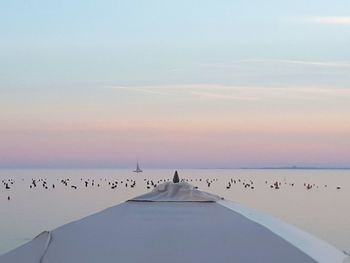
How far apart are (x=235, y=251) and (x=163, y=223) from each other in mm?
644

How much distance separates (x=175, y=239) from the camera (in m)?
5.12

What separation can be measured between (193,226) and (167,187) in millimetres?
690

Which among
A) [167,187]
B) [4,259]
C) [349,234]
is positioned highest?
[167,187]

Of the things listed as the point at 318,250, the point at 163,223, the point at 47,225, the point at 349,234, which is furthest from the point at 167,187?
the point at 47,225

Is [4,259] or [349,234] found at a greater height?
[4,259]

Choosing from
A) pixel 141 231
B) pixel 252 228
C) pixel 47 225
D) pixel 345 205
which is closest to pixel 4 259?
pixel 141 231

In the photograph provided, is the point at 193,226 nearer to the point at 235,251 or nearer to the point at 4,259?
the point at 235,251

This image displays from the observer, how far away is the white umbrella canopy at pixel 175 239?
498 centimetres

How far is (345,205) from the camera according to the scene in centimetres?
5488

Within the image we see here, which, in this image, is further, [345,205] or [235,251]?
[345,205]

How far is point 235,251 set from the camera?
16.4 feet

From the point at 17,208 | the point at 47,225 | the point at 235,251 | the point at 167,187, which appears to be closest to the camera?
the point at 235,251

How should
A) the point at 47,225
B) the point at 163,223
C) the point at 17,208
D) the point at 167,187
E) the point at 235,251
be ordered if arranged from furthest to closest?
the point at 17,208 → the point at 47,225 → the point at 167,187 → the point at 163,223 → the point at 235,251

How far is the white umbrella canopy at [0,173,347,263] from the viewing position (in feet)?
16.3
